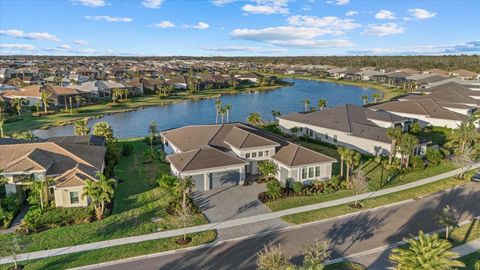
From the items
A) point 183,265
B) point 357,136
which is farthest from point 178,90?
point 183,265

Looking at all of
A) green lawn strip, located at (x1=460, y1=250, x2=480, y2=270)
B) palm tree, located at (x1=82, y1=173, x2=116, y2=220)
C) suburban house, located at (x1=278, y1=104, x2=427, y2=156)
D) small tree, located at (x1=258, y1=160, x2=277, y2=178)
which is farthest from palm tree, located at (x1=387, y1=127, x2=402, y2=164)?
palm tree, located at (x1=82, y1=173, x2=116, y2=220)

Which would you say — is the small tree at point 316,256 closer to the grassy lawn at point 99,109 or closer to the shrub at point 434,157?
the shrub at point 434,157

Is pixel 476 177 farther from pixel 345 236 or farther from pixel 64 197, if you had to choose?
pixel 64 197

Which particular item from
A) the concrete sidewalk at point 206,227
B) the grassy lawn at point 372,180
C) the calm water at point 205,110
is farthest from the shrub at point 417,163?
the calm water at point 205,110

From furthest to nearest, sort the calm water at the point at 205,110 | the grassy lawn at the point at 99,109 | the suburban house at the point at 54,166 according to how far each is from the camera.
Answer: the calm water at the point at 205,110, the grassy lawn at the point at 99,109, the suburban house at the point at 54,166

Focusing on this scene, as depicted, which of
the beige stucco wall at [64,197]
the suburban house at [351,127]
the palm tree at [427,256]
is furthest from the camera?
the suburban house at [351,127]

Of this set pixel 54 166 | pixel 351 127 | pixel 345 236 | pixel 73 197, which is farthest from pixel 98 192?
pixel 351 127
